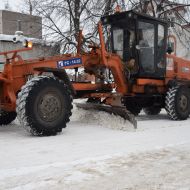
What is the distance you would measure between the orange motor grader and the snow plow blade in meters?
0.02

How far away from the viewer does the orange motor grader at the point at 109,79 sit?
7.59 metres

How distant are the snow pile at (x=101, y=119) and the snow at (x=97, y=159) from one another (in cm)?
5

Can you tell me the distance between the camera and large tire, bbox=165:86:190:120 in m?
10.6

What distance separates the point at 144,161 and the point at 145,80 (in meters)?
5.32

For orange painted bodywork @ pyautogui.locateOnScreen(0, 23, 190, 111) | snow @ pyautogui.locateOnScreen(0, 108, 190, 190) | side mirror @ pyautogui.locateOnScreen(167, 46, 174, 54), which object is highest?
side mirror @ pyautogui.locateOnScreen(167, 46, 174, 54)

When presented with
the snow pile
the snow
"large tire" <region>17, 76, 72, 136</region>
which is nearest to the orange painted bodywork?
the snow pile

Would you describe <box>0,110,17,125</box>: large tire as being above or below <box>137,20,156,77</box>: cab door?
below

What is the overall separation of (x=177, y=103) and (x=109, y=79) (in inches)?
73.0

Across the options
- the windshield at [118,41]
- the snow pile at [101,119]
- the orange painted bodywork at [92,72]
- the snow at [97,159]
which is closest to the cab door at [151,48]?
the orange painted bodywork at [92,72]

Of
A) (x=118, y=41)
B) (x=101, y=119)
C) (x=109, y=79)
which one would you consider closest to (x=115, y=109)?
(x=101, y=119)

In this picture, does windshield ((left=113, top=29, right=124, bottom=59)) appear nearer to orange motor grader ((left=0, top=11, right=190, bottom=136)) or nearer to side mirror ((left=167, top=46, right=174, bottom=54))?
orange motor grader ((left=0, top=11, right=190, bottom=136))

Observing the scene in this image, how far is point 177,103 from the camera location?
10.6 metres

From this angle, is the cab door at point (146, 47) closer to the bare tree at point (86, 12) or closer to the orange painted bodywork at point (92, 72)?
the orange painted bodywork at point (92, 72)

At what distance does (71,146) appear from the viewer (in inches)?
260
